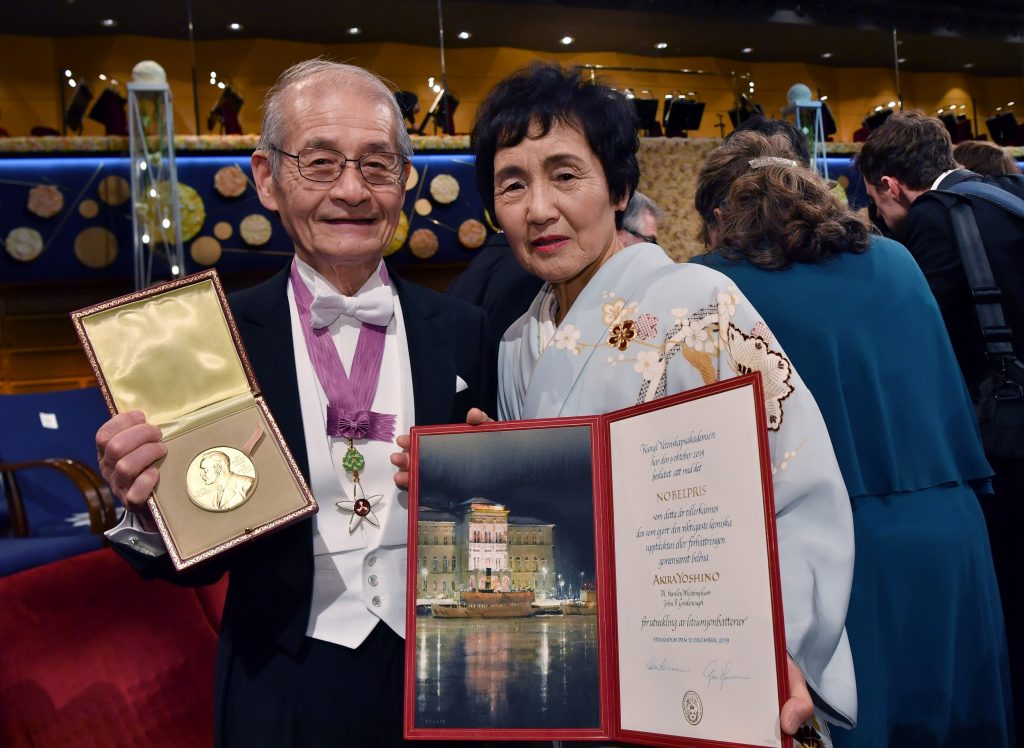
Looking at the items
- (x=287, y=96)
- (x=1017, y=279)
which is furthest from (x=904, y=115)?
(x=287, y=96)

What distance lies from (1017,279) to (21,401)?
161 inches

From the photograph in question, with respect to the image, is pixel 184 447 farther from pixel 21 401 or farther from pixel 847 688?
pixel 21 401

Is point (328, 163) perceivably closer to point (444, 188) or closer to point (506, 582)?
point (506, 582)

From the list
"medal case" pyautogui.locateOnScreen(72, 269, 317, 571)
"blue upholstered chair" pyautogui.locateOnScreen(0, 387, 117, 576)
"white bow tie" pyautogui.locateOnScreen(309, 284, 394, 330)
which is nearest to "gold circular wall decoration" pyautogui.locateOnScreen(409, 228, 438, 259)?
A: "blue upholstered chair" pyautogui.locateOnScreen(0, 387, 117, 576)

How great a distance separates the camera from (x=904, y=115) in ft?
11.1

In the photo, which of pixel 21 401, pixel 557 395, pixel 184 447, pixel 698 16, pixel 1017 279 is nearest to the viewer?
pixel 184 447

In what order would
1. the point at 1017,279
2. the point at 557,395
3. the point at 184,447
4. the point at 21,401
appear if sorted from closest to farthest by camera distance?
the point at 184,447 < the point at 557,395 < the point at 1017,279 < the point at 21,401

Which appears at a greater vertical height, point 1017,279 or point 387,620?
point 1017,279

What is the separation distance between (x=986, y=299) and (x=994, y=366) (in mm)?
194

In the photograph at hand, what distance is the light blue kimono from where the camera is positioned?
1.35 metres
